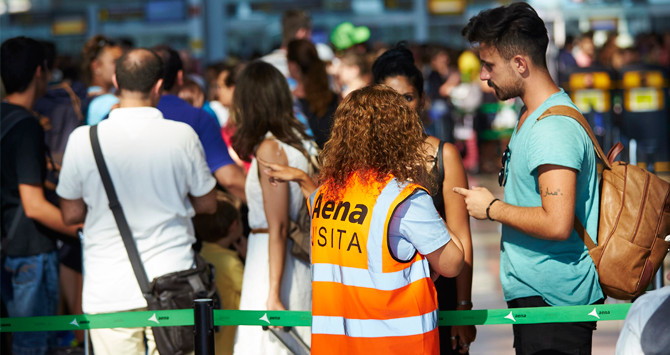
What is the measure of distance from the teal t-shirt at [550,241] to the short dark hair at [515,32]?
196 millimetres

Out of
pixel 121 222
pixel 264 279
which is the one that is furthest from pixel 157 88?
pixel 264 279

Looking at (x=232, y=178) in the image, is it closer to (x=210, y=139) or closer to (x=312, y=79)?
(x=210, y=139)

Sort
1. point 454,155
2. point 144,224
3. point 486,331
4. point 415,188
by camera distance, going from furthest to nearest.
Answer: point 486,331 < point 144,224 < point 454,155 < point 415,188

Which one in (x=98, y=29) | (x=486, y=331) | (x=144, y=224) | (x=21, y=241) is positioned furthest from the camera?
(x=98, y=29)

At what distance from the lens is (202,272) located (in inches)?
160

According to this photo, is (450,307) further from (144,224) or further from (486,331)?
(486,331)

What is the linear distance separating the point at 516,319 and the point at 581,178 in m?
0.61

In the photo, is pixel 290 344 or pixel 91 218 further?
pixel 290 344

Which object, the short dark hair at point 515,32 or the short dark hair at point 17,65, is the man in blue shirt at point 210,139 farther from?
the short dark hair at point 515,32

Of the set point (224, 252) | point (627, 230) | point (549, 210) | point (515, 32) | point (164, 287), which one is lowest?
point (224, 252)

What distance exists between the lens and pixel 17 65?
5.00 m

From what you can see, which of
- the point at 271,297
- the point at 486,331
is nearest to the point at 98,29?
the point at 486,331

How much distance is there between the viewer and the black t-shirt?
4.51 metres

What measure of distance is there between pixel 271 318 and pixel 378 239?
46.5 inches
